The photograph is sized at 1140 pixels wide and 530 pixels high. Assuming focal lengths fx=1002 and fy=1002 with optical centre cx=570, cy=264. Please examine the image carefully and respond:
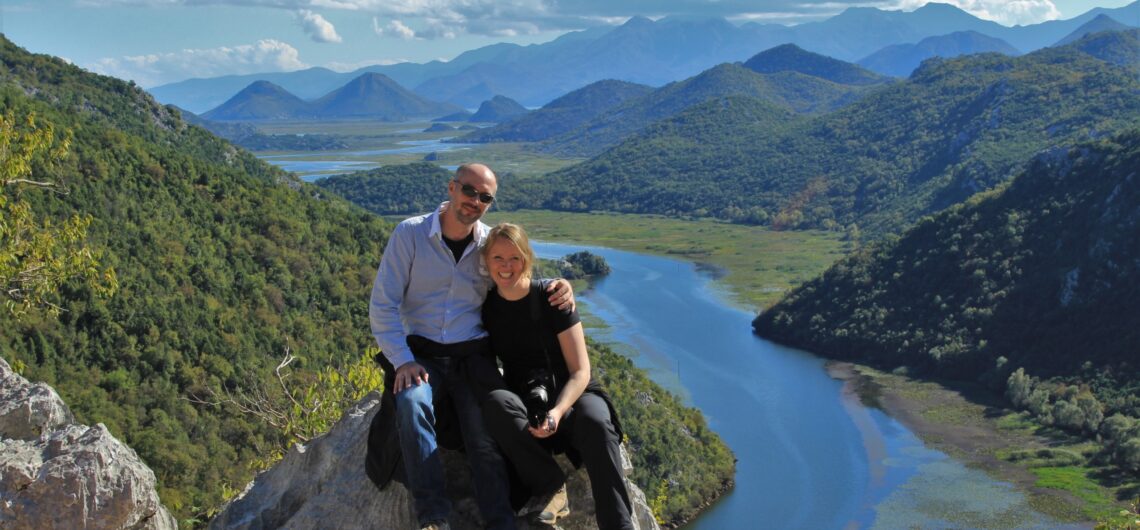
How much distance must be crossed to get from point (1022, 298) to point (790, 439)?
921 inches

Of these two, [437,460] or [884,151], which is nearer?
[437,460]

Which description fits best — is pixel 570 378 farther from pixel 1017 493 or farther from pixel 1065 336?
pixel 1065 336

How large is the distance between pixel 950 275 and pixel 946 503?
29.7m

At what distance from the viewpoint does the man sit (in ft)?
18.0

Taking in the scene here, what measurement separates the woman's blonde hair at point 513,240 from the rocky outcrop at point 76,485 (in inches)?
88.9

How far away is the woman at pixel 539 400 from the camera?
213 inches

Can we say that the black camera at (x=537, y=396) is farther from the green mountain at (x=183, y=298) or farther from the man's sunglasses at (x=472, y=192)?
the green mountain at (x=183, y=298)

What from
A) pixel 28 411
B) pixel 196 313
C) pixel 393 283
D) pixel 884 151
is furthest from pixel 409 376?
pixel 884 151

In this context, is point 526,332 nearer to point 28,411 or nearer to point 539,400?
point 539,400

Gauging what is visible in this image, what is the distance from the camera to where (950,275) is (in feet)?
215

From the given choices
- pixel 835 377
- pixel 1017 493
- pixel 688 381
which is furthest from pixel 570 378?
pixel 835 377

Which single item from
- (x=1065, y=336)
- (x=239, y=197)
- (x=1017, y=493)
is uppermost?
(x=239, y=197)

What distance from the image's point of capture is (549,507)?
5531 mm

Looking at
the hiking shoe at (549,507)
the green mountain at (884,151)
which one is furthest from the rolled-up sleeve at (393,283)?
the green mountain at (884,151)
